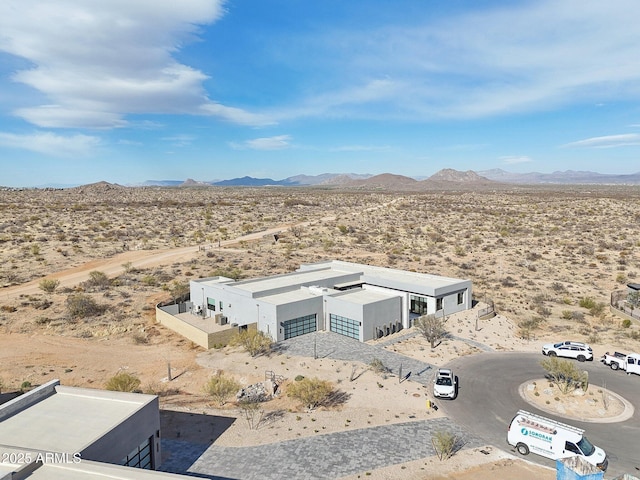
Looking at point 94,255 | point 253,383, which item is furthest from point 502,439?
point 94,255

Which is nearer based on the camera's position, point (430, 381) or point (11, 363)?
point (430, 381)

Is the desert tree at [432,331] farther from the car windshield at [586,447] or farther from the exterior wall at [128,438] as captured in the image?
the exterior wall at [128,438]

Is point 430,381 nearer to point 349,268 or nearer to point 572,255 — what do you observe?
point 349,268

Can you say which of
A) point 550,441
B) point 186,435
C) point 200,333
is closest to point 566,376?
point 550,441

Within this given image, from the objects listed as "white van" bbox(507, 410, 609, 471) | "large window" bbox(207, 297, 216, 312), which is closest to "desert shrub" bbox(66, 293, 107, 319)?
"large window" bbox(207, 297, 216, 312)

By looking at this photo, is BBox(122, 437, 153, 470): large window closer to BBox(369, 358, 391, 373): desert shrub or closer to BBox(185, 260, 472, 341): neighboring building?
BBox(369, 358, 391, 373): desert shrub

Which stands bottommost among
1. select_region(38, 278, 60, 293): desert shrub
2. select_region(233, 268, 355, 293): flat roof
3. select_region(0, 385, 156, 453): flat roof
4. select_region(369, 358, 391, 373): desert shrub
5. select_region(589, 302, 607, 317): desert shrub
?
select_region(589, 302, 607, 317): desert shrub

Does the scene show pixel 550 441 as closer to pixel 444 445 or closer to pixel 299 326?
pixel 444 445
